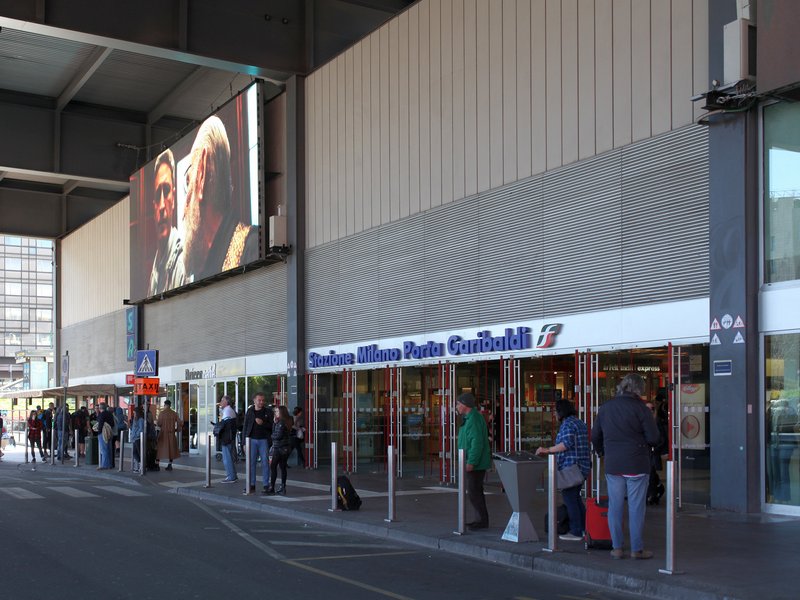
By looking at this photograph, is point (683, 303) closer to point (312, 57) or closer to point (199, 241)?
point (312, 57)

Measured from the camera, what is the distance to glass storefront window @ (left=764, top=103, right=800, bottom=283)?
13383 millimetres

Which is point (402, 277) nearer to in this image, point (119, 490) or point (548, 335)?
point (548, 335)

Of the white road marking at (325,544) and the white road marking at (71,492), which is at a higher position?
the white road marking at (325,544)

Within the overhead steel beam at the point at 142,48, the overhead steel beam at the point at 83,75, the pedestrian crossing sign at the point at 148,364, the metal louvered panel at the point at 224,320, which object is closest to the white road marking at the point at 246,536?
the pedestrian crossing sign at the point at 148,364

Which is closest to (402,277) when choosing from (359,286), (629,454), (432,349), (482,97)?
(359,286)

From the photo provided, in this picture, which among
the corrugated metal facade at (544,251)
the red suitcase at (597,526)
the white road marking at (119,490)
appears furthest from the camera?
the white road marking at (119,490)

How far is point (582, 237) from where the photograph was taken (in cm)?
1702

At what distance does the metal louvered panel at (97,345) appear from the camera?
4122cm

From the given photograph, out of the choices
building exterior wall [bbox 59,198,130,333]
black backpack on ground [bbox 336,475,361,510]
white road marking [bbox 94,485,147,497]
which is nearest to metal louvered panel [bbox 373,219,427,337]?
white road marking [bbox 94,485,147,497]

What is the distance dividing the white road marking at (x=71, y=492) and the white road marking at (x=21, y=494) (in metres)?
0.58

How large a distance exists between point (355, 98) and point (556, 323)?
9490mm

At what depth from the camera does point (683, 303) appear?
48.6 feet

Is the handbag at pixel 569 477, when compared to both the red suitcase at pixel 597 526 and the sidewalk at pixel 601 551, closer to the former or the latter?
the red suitcase at pixel 597 526

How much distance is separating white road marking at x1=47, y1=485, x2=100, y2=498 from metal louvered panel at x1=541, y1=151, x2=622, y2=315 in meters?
9.38
